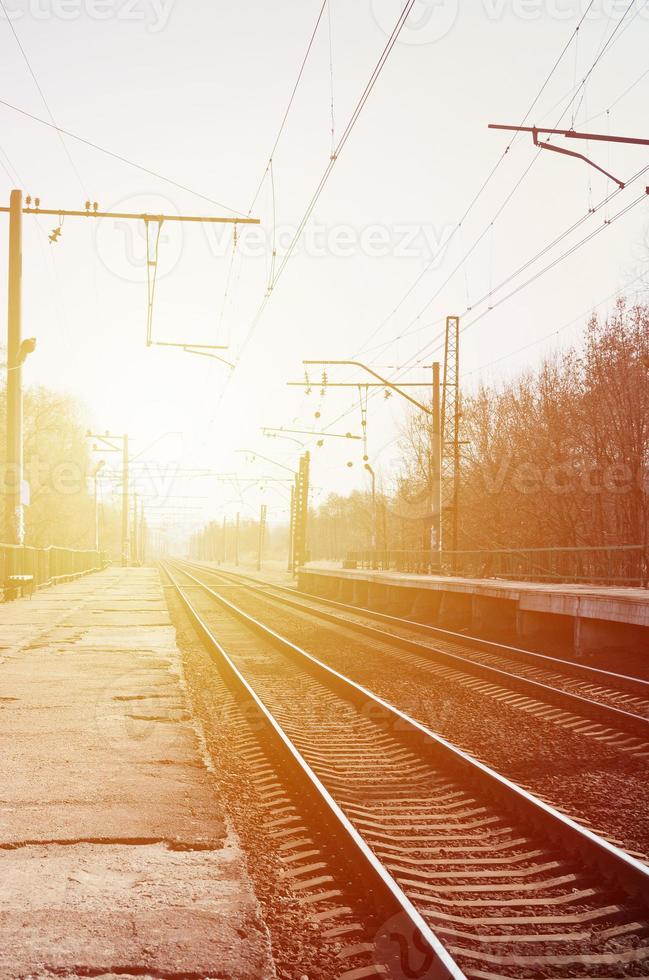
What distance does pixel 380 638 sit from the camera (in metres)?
20.1

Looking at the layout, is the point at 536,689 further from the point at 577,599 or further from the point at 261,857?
the point at 261,857

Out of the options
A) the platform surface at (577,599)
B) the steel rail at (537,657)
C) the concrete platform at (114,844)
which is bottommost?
the steel rail at (537,657)

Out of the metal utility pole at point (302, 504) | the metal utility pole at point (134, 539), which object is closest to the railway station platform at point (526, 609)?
the metal utility pole at point (302, 504)

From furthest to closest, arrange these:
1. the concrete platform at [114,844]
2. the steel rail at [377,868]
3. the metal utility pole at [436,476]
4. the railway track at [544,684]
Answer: the metal utility pole at [436,476]
the railway track at [544,684]
the concrete platform at [114,844]
the steel rail at [377,868]

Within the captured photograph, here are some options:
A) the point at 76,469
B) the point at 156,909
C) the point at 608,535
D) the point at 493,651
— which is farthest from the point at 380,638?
the point at 76,469

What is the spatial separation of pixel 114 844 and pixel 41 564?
95.6 feet

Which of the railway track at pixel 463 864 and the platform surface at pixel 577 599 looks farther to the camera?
the platform surface at pixel 577 599

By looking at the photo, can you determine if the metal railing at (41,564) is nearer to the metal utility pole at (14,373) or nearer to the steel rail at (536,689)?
the metal utility pole at (14,373)

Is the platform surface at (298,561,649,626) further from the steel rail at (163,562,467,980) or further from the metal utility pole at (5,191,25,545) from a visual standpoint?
the metal utility pole at (5,191,25,545)

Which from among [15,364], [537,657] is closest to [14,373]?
[15,364]

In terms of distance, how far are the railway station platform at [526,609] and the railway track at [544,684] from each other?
1161 millimetres

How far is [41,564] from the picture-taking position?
109 feet

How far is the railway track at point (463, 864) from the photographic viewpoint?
4055 millimetres

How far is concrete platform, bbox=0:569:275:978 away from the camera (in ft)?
13.0
